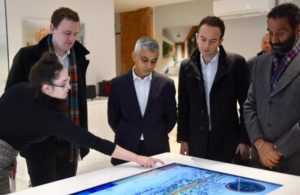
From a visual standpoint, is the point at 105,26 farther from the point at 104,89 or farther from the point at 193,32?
the point at 193,32

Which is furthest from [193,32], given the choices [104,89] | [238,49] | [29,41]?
[29,41]

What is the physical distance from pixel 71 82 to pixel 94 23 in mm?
3221

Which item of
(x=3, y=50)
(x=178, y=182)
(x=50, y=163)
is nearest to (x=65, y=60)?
(x=50, y=163)

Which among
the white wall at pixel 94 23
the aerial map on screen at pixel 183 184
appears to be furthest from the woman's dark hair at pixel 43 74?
the white wall at pixel 94 23

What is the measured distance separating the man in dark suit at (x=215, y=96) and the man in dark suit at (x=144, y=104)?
174 millimetres

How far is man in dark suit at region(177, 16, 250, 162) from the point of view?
7.06 ft

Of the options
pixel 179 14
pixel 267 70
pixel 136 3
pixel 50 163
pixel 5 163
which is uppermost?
pixel 136 3

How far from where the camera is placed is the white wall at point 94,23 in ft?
14.7

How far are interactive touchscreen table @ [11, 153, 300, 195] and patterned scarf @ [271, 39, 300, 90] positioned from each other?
0.53 m

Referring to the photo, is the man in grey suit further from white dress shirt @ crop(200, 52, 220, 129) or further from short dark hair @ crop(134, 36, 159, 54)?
short dark hair @ crop(134, 36, 159, 54)

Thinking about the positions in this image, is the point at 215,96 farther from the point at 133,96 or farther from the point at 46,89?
the point at 46,89

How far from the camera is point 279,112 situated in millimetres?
1799

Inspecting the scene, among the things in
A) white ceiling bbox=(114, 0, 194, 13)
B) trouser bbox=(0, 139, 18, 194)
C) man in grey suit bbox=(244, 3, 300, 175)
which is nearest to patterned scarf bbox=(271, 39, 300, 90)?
man in grey suit bbox=(244, 3, 300, 175)

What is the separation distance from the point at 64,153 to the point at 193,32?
16.2 ft
